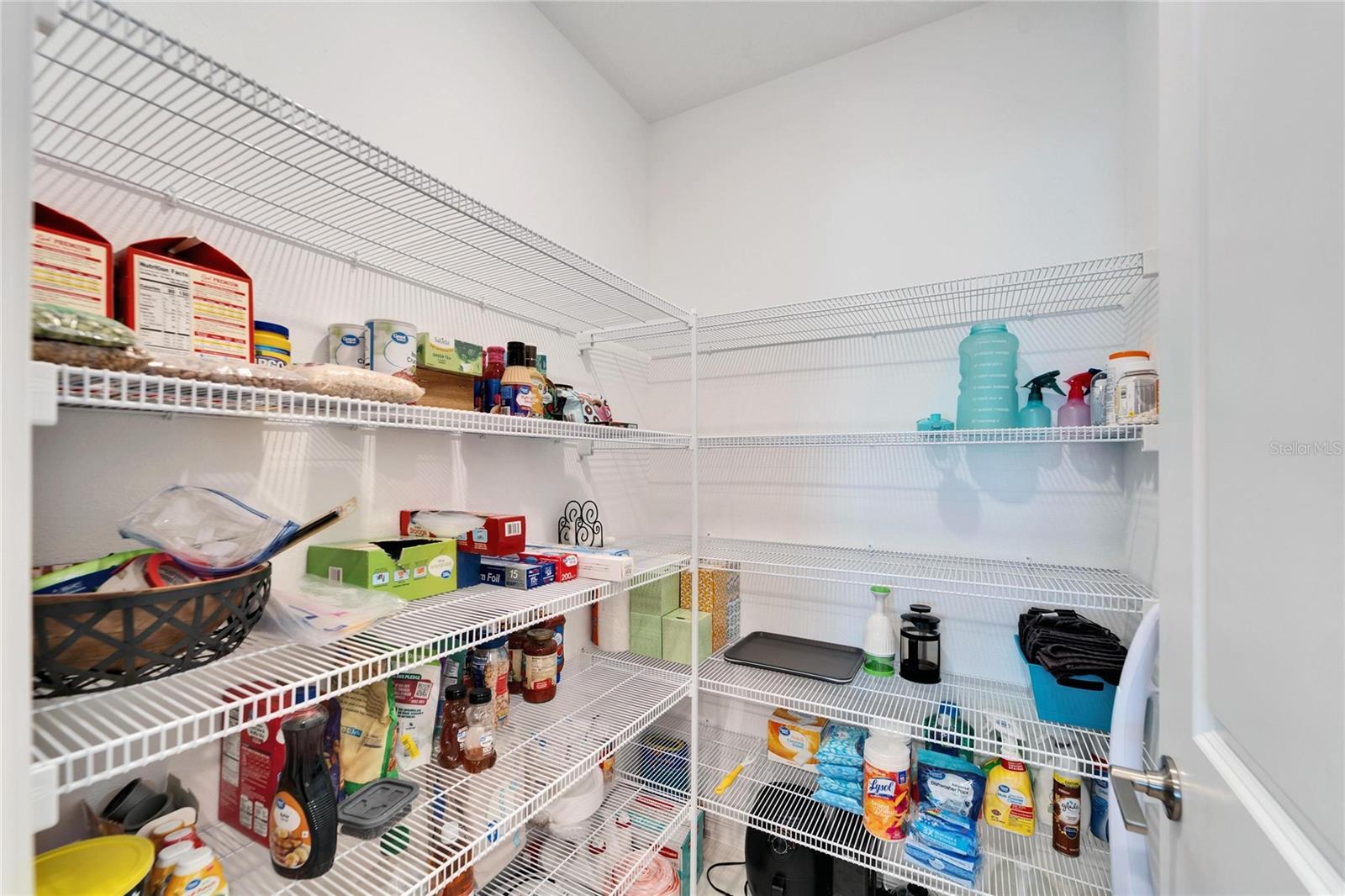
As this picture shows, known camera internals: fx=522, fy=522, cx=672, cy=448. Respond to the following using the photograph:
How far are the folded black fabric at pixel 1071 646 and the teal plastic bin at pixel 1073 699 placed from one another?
2 centimetres

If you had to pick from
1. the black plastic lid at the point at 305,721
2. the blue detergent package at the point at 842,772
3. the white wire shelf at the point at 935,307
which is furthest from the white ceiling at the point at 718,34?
the blue detergent package at the point at 842,772

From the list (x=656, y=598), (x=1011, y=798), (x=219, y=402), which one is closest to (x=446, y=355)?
(x=219, y=402)

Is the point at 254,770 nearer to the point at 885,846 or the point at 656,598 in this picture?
the point at 656,598

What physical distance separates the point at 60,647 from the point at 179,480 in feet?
1.34

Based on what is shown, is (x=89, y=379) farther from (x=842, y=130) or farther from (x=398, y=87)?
(x=842, y=130)

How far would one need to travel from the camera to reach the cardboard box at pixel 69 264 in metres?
0.59

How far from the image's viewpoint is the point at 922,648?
151 centimetres

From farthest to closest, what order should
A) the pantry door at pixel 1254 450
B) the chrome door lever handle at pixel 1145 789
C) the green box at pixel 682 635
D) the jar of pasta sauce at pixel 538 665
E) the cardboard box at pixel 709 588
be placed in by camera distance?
the cardboard box at pixel 709 588 → the green box at pixel 682 635 → the jar of pasta sauce at pixel 538 665 → the chrome door lever handle at pixel 1145 789 → the pantry door at pixel 1254 450

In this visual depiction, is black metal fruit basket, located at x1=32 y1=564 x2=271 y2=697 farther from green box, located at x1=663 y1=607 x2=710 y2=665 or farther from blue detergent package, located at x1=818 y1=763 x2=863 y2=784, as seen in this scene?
blue detergent package, located at x1=818 y1=763 x2=863 y2=784

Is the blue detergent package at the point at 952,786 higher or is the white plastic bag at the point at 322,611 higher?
the white plastic bag at the point at 322,611

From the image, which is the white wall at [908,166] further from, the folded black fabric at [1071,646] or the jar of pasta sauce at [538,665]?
the jar of pasta sauce at [538,665]

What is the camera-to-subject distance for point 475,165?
1379 mm

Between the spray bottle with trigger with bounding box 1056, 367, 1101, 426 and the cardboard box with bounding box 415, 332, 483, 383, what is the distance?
1.43m

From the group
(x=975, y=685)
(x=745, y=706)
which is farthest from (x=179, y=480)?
(x=975, y=685)
